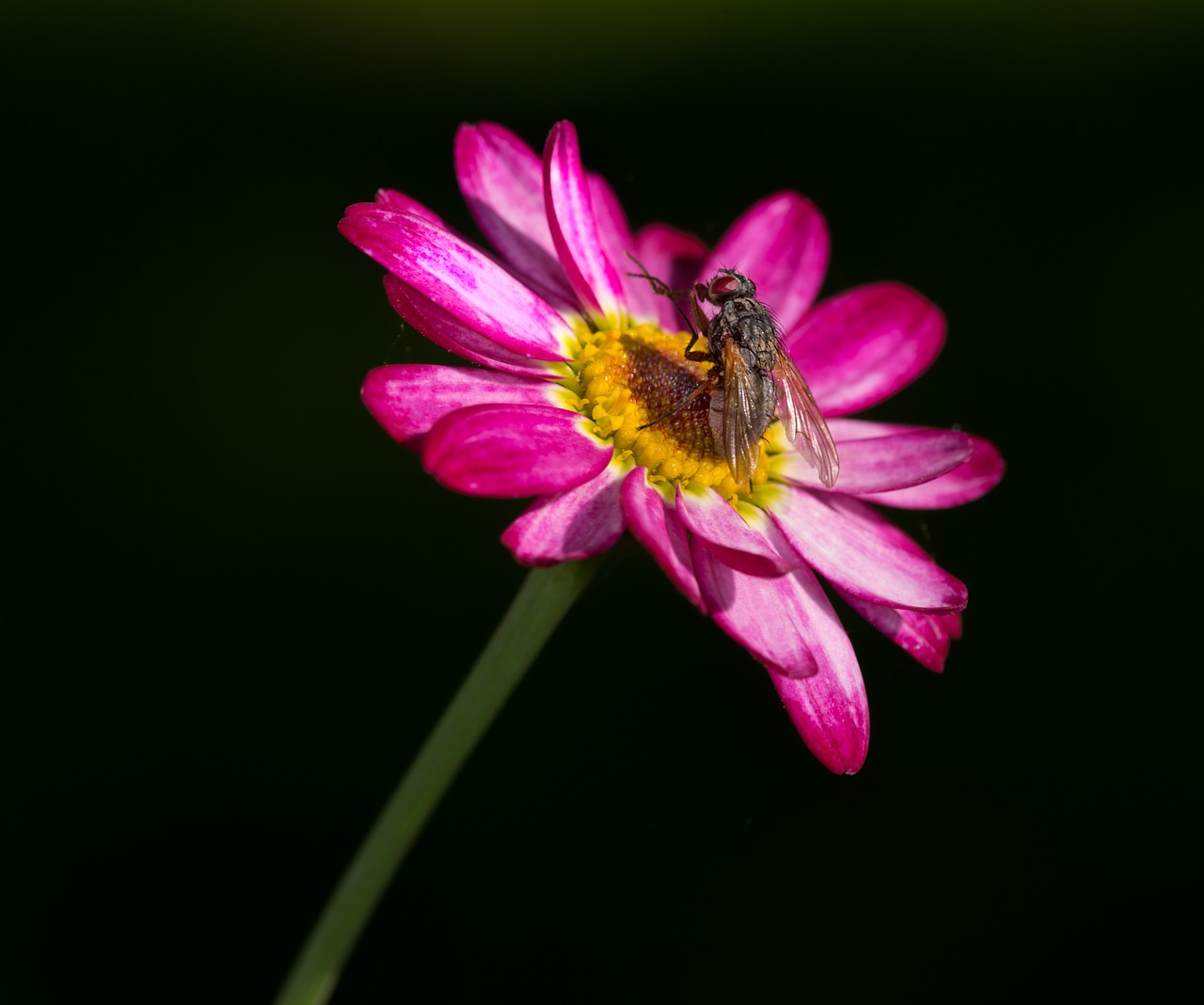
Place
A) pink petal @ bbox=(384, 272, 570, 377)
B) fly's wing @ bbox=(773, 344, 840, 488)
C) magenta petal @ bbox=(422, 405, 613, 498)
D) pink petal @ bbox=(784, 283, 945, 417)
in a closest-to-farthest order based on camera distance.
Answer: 1. magenta petal @ bbox=(422, 405, 613, 498)
2. pink petal @ bbox=(384, 272, 570, 377)
3. fly's wing @ bbox=(773, 344, 840, 488)
4. pink petal @ bbox=(784, 283, 945, 417)

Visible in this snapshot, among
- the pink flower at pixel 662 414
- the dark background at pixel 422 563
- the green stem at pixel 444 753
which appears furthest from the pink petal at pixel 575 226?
the dark background at pixel 422 563

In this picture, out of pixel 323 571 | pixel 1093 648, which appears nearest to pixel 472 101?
pixel 323 571

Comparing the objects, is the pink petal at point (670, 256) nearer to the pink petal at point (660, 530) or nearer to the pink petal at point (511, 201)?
the pink petal at point (511, 201)

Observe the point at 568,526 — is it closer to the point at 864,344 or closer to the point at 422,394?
the point at 422,394

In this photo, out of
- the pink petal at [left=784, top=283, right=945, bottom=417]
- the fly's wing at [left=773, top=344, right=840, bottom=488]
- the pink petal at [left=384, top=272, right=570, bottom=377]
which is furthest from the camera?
the pink petal at [left=784, top=283, right=945, bottom=417]

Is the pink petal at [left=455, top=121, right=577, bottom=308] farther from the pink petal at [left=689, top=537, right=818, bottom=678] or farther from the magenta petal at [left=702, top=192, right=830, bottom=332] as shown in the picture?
the pink petal at [left=689, top=537, right=818, bottom=678]

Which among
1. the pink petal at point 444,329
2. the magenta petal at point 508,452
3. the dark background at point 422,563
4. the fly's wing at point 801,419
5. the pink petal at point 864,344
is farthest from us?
the dark background at point 422,563

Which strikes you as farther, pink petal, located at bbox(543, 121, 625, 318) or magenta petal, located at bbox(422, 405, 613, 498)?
pink petal, located at bbox(543, 121, 625, 318)

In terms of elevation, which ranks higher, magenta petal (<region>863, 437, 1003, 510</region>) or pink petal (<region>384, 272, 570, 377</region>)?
magenta petal (<region>863, 437, 1003, 510</region>)

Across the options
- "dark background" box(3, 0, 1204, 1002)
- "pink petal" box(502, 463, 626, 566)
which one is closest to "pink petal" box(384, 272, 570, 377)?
"pink petal" box(502, 463, 626, 566)
